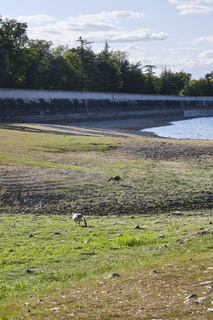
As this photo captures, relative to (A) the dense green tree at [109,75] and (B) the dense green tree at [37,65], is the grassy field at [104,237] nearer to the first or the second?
(B) the dense green tree at [37,65]

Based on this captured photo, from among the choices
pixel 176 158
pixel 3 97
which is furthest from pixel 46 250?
pixel 3 97

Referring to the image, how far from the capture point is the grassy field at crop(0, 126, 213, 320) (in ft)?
26.2

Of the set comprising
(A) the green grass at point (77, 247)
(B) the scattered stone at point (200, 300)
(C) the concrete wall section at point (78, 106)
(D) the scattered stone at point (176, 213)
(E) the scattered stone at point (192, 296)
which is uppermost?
(C) the concrete wall section at point (78, 106)

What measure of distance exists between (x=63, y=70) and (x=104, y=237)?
72560 millimetres

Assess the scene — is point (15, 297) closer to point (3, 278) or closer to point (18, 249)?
point (3, 278)

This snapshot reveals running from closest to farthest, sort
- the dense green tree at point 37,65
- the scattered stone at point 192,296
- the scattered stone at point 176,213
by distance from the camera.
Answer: the scattered stone at point 192,296, the scattered stone at point 176,213, the dense green tree at point 37,65

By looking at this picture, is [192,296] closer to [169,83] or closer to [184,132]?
[184,132]

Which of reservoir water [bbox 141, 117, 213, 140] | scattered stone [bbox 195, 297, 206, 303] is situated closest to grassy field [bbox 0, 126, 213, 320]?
scattered stone [bbox 195, 297, 206, 303]

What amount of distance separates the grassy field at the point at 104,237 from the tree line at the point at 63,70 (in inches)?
1657

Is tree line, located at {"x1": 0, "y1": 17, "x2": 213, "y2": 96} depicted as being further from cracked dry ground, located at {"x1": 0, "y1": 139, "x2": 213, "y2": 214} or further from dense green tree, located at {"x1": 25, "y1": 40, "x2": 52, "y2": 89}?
cracked dry ground, located at {"x1": 0, "y1": 139, "x2": 213, "y2": 214}

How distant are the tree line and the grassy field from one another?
42077mm

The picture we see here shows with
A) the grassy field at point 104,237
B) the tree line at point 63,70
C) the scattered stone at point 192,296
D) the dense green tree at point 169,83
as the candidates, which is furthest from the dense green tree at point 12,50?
the scattered stone at point 192,296

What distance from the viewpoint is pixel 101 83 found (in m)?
95.5

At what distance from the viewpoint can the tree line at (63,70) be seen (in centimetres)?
7262
